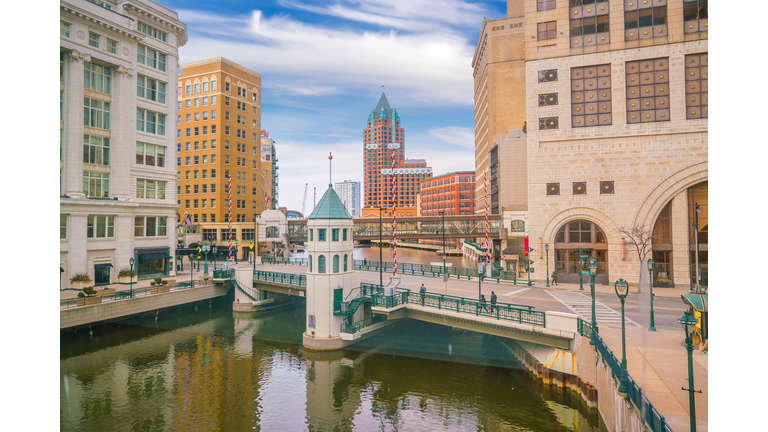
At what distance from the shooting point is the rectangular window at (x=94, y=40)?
1640 inches

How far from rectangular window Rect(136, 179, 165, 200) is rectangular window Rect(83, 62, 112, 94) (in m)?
10.6

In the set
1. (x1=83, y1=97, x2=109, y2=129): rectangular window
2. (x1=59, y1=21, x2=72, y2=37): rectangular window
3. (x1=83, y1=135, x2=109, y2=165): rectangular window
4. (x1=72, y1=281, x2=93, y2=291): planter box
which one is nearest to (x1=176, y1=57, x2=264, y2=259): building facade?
(x1=83, y1=135, x2=109, y2=165): rectangular window

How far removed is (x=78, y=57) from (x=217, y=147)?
35.1m

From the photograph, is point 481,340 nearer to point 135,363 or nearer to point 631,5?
point 135,363

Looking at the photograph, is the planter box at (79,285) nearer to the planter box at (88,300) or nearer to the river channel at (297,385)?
the planter box at (88,300)

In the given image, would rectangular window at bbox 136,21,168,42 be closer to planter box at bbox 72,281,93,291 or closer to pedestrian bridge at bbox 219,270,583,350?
planter box at bbox 72,281,93,291

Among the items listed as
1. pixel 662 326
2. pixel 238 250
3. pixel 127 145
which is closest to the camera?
pixel 662 326

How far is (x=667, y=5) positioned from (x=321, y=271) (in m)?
42.4

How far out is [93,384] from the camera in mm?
25844

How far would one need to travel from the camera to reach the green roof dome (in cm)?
3212

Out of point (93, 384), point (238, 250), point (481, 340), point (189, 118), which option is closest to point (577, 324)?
point (481, 340)

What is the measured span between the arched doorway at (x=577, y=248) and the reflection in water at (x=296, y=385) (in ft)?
48.9

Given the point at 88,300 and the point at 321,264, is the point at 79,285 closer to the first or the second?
the point at 88,300

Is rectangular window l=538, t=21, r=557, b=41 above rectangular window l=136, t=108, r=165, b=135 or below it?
above
